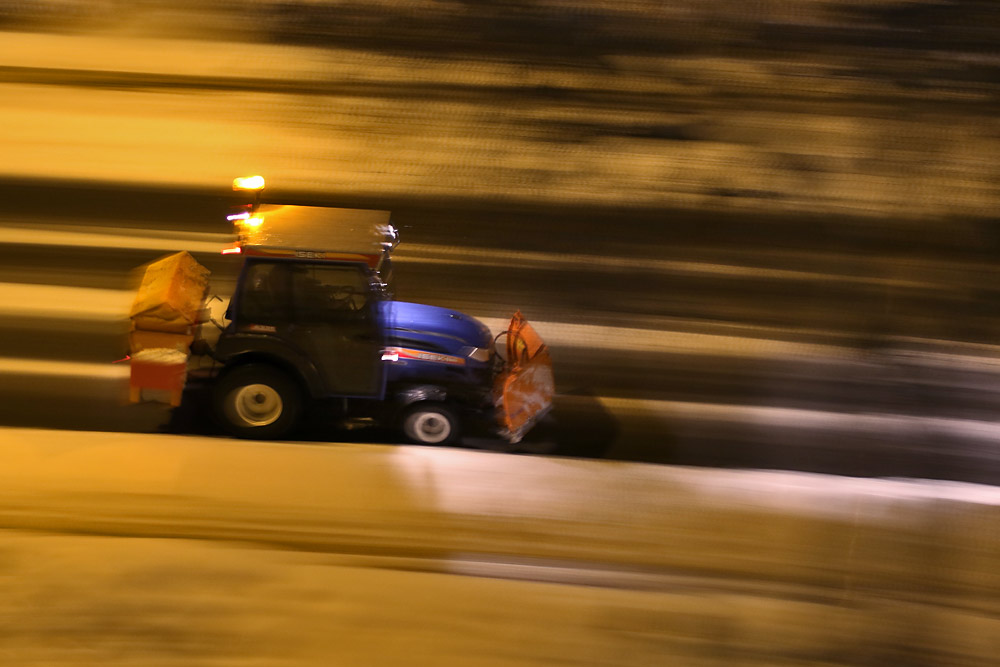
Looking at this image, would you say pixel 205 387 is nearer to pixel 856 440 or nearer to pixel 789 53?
pixel 856 440

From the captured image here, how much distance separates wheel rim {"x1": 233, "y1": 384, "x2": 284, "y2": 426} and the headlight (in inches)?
42.3

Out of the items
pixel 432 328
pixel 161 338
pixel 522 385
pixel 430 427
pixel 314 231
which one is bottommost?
pixel 430 427

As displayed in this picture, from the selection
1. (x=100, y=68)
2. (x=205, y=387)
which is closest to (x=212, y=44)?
(x=100, y=68)

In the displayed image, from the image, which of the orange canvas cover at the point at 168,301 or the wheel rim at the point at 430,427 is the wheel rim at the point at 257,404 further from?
the wheel rim at the point at 430,427

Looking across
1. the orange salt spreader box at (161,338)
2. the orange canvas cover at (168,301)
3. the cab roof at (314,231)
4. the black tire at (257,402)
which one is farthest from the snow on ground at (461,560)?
the cab roof at (314,231)

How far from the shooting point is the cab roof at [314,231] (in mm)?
4496

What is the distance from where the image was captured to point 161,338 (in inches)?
181

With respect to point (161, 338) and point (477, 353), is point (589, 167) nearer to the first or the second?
point (477, 353)

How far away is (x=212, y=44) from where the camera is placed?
27.7 feet

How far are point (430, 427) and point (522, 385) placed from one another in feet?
1.90

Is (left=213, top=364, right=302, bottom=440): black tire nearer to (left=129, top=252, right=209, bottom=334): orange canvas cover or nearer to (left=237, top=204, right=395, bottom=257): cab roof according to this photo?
(left=129, top=252, right=209, bottom=334): orange canvas cover

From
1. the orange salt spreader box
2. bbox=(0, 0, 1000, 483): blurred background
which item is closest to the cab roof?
the orange salt spreader box

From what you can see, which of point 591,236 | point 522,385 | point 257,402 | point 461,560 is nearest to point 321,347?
point 257,402

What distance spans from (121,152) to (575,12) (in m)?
4.45
